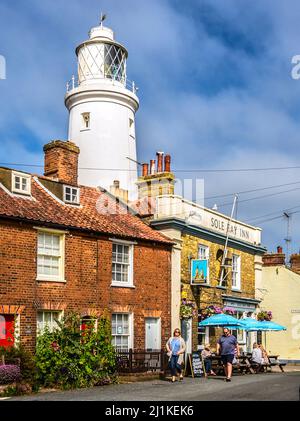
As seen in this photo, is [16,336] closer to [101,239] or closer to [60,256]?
[60,256]

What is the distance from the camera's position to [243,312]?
3206 centimetres

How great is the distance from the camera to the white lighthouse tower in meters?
32.9

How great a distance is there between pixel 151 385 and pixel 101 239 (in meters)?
5.65

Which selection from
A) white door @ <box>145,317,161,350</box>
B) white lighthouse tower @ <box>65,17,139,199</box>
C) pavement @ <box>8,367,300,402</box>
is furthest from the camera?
white lighthouse tower @ <box>65,17,139,199</box>

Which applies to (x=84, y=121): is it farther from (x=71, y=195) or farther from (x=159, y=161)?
(x=71, y=195)

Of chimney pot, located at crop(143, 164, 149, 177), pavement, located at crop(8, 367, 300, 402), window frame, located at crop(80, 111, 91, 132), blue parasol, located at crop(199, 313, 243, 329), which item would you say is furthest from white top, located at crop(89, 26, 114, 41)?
pavement, located at crop(8, 367, 300, 402)

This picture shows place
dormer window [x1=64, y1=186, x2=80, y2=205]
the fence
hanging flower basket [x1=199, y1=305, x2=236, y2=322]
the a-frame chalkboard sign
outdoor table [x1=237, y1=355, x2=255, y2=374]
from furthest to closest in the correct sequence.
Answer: hanging flower basket [x1=199, y1=305, x2=236, y2=322] → outdoor table [x1=237, y1=355, x2=255, y2=374] → dormer window [x1=64, y1=186, x2=80, y2=205] → the fence → the a-frame chalkboard sign

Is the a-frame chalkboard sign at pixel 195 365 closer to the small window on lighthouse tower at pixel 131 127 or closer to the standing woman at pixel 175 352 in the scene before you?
the standing woman at pixel 175 352

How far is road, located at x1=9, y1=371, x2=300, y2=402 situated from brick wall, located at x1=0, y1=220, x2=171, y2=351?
3355 millimetres

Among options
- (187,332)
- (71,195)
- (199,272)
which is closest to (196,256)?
(199,272)

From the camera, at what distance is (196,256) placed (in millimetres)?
27984

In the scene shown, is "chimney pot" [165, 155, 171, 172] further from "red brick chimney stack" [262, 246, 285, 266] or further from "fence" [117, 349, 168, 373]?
"red brick chimney stack" [262, 246, 285, 266]

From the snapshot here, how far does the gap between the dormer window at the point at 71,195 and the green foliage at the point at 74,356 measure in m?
5.05
